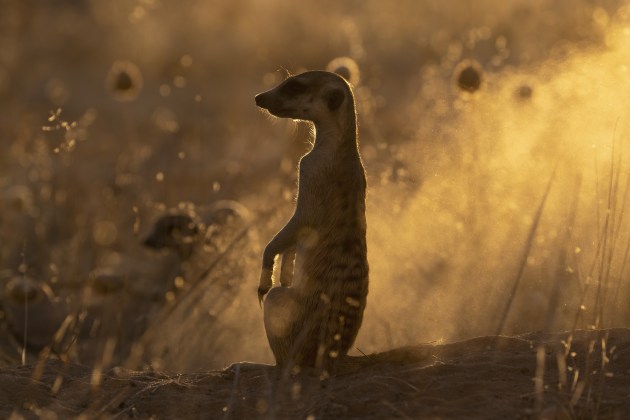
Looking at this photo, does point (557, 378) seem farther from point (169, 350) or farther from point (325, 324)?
point (169, 350)

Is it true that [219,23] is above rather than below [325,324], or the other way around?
above

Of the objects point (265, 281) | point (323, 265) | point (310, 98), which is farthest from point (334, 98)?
point (265, 281)

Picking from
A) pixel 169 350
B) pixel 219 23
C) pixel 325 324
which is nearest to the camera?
pixel 325 324

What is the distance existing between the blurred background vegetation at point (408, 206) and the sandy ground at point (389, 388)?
0.77ft

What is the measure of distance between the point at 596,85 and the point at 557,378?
3.39 meters

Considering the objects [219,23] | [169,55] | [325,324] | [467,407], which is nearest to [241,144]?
[169,55]

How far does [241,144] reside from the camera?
11406mm

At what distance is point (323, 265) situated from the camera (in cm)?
446

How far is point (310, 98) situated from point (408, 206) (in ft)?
8.03

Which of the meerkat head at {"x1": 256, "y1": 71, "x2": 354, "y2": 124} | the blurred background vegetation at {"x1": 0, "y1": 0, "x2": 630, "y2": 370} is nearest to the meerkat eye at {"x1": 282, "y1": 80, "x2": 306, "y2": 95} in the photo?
the meerkat head at {"x1": 256, "y1": 71, "x2": 354, "y2": 124}

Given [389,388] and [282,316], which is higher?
[282,316]

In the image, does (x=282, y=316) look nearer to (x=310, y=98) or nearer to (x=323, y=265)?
(x=323, y=265)

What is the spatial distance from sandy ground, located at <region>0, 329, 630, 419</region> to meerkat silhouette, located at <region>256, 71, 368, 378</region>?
0.53 ft

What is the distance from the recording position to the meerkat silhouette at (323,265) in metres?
4.45
